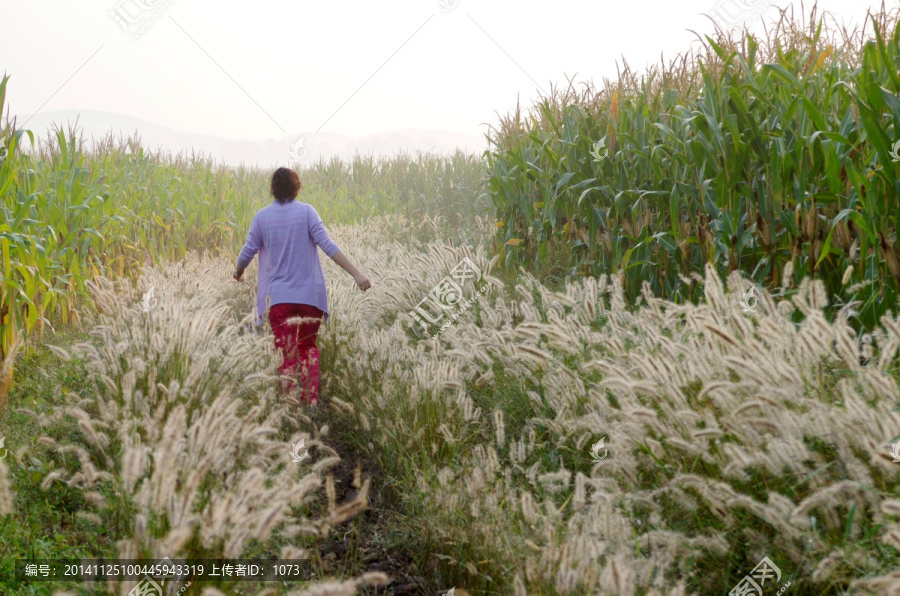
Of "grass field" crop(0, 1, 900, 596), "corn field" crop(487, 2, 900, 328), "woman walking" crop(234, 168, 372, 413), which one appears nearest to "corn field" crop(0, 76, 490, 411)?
"grass field" crop(0, 1, 900, 596)

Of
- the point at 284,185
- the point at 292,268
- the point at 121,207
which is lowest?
the point at 292,268

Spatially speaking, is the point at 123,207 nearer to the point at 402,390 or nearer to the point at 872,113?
the point at 402,390

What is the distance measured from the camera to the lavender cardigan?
5145 millimetres

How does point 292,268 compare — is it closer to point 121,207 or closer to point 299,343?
point 299,343

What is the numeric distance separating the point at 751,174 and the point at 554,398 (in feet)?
7.90

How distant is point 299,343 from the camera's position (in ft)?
17.0

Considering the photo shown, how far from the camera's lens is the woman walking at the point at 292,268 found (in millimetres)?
5109

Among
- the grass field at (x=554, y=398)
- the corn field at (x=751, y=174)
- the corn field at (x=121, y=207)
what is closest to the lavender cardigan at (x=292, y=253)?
the grass field at (x=554, y=398)

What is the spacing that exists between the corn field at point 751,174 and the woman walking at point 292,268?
250 cm

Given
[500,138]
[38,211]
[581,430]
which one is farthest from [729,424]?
[500,138]

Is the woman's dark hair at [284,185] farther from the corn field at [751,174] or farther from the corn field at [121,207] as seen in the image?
the corn field at [751,174]

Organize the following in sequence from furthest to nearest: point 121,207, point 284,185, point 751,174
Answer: point 121,207
point 284,185
point 751,174

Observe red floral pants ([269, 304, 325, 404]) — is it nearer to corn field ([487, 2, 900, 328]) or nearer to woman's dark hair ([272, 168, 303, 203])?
woman's dark hair ([272, 168, 303, 203])

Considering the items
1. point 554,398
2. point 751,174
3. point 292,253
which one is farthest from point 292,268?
point 751,174
